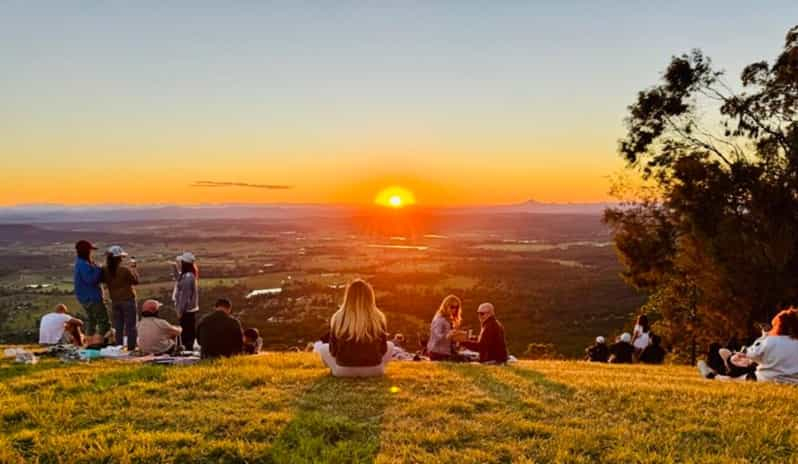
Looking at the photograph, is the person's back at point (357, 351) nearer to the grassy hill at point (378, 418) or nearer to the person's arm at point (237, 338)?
the grassy hill at point (378, 418)

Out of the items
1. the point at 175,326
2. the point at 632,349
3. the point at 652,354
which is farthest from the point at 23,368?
the point at 652,354

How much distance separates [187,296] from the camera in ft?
45.7

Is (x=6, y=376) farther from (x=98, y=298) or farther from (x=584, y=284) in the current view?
(x=584, y=284)

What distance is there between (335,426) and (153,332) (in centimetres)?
715

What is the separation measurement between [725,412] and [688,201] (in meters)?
21.3

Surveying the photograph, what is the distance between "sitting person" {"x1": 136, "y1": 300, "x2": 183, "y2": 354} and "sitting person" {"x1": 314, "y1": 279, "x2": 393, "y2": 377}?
4770 millimetres

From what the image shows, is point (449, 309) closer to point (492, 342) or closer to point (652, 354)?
point (492, 342)

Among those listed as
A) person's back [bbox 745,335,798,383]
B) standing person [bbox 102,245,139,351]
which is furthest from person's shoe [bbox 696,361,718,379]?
standing person [bbox 102,245,139,351]

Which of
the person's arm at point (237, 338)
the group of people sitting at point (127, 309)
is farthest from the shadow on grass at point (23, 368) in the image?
the person's arm at point (237, 338)

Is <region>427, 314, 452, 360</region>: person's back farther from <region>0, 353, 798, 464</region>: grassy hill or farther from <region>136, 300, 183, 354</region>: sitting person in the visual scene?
<region>136, 300, 183, 354</region>: sitting person

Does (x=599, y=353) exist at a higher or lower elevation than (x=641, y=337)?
lower

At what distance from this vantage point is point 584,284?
11400 centimetres

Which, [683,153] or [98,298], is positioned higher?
[683,153]

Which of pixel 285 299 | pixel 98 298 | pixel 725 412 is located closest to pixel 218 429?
pixel 725 412
